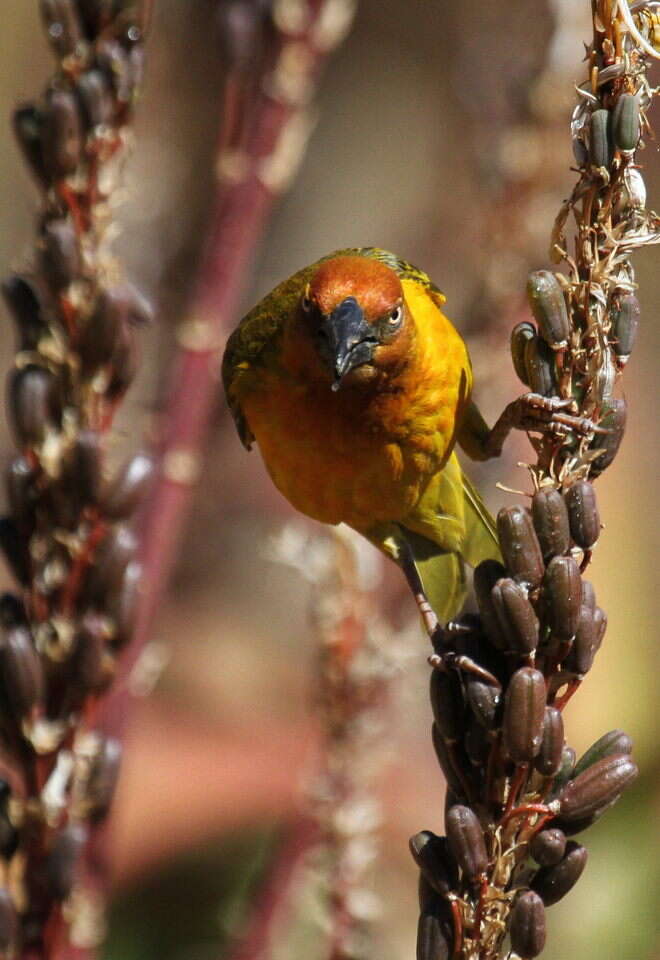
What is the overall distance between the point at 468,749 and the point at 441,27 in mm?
4559

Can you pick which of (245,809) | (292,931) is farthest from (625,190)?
(245,809)

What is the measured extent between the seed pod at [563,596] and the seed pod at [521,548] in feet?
0.05

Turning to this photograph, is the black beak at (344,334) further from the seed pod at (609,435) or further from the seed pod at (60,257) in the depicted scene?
the seed pod at (609,435)

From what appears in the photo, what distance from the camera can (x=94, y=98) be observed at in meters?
1.60

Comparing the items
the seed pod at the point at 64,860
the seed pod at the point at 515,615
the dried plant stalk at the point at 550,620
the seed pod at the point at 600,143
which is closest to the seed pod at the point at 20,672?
the seed pod at the point at 64,860

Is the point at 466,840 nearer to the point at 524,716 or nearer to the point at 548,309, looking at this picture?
the point at 524,716

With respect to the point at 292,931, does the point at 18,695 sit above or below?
above

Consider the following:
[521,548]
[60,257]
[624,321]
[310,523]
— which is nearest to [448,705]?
[521,548]

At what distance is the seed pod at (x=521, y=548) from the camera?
1.23m

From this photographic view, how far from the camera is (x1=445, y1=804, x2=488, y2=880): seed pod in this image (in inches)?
46.6

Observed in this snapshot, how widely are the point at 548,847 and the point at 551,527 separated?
30 cm

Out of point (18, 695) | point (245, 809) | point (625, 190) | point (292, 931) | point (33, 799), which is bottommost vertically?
point (245, 809)

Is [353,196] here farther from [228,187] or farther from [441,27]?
[228,187]

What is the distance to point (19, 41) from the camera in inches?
195
